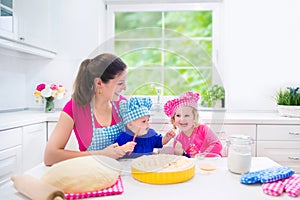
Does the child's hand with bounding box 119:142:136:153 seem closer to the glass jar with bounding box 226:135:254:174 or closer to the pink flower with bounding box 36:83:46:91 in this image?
the glass jar with bounding box 226:135:254:174

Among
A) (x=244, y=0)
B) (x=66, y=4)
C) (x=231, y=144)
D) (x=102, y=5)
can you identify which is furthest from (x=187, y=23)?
(x=231, y=144)

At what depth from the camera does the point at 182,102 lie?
72 centimetres

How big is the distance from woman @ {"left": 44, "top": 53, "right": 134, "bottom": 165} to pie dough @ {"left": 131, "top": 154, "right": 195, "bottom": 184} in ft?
0.24

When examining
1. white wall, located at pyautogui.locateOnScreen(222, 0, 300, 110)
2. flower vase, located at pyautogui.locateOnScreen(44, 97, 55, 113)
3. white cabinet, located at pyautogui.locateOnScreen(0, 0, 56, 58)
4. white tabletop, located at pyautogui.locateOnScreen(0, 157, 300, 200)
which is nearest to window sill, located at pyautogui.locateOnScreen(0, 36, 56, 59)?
white cabinet, located at pyautogui.locateOnScreen(0, 0, 56, 58)

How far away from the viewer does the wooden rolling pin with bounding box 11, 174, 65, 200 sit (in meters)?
0.61

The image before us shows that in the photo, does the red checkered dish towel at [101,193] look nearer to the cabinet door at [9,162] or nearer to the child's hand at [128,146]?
the child's hand at [128,146]

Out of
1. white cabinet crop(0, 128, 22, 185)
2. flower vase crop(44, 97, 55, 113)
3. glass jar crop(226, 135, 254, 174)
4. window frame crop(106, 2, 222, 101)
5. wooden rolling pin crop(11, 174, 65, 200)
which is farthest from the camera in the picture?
window frame crop(106, 2, 222, 101)

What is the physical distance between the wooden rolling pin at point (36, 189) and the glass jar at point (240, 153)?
525 mm

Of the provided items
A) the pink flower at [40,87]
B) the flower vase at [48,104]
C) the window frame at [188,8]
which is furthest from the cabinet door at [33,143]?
the window frame at [188,8]

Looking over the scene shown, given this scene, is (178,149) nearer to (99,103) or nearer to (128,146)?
(128,146)

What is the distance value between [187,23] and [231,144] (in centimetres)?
213

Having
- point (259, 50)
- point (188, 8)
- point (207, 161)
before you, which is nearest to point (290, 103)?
point (259, 50)

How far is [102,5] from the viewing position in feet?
8.71

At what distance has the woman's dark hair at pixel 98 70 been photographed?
698mm
